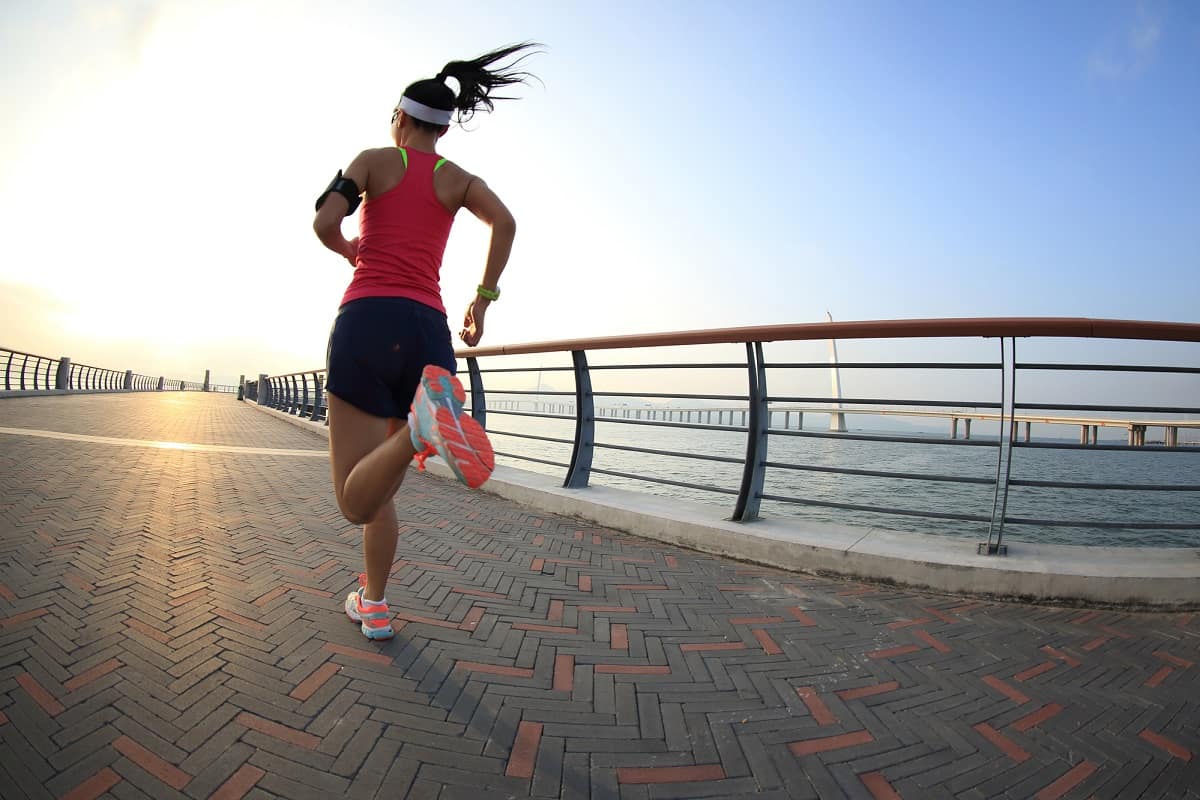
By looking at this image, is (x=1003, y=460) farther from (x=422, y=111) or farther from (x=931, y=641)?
(x=422, y=111)

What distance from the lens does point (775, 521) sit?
11.2 ft

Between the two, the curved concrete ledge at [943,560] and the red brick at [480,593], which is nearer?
the red brick at [480,593]

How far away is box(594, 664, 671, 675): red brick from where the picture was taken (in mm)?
1848

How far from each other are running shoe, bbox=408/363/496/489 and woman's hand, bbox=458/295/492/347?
416 mm

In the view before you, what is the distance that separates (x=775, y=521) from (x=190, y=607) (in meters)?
3.07

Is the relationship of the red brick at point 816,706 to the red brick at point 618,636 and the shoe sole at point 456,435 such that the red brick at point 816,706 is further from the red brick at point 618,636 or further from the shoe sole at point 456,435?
the shoe sole at point 456,435

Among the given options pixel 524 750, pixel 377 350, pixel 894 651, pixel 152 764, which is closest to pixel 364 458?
pixel 377 350

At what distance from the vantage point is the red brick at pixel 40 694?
4.75ft

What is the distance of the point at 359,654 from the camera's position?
6.07 ft

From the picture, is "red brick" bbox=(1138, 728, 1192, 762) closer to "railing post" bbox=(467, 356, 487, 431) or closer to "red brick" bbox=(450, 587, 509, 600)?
"red brick" bbox=(450, 587, 509, 600)

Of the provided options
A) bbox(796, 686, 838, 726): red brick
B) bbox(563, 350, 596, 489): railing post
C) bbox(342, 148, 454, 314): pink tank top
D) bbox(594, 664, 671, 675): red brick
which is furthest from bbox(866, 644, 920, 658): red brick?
bbox(563, 350, 596, 489): railing post

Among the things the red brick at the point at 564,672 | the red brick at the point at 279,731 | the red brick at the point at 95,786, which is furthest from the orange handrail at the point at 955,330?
the red brick at the point at 95,786

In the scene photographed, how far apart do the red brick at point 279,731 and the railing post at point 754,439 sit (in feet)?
8.44

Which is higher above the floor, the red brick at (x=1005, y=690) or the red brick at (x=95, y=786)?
the red brick at (x=1005, y=690)
